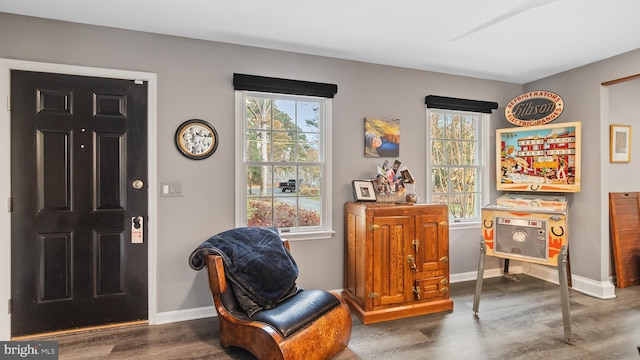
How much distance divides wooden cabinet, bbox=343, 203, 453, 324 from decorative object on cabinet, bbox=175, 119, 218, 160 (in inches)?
59.7

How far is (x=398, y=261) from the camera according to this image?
291cm

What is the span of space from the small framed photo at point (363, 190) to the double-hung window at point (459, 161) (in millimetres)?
912

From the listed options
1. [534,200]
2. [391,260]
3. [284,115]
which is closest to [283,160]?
[284,115]

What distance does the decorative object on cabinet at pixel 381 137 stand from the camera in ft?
11.2

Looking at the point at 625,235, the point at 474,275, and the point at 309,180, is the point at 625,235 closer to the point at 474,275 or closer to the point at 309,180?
the point at 474,275

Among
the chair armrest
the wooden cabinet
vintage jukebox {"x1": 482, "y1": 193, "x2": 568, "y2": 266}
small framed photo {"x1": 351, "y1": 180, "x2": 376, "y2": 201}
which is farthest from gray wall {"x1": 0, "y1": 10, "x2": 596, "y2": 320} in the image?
vintage jukebox {"x1": 482, "y1": 193, "x2": 568, "y2": 266}

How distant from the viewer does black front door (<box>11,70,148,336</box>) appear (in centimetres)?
247

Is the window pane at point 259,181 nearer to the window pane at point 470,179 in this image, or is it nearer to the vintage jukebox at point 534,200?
the vintage jukebox at point 534,200

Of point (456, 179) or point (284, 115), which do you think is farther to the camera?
point (456, 179)

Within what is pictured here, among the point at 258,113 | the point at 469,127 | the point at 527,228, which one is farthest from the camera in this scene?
the point at 469,127

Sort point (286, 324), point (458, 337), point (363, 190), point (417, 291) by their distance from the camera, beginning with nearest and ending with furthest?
1. point (286, 324)
2. point (458, 337)
3. point (417, 291)
4. point (363, 190)

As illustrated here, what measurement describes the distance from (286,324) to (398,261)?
134cm

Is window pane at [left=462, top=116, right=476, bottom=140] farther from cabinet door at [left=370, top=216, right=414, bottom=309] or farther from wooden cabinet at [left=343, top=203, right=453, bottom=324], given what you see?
cabinet door at [left=370, top=216, right=414, bottom=309]

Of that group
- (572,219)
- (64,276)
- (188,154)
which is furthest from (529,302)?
(64,276)
